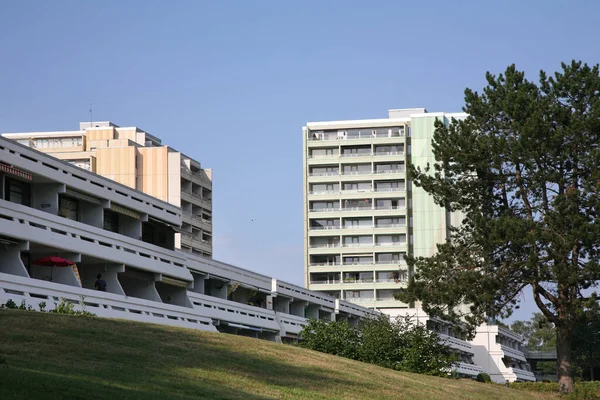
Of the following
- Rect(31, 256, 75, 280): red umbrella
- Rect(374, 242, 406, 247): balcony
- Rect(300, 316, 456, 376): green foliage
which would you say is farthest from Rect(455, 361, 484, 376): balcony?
Rect(31, 256, 75, 280): red umbrella

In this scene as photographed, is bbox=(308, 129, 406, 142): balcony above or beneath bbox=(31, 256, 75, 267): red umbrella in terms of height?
above

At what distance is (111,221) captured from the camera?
53719mm

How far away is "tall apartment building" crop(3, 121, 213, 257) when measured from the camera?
105438 millimetres

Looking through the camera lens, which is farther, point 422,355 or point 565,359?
point 565,359

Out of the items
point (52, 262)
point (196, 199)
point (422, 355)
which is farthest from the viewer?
point (196, 199)

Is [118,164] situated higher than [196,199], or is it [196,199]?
[118,164]

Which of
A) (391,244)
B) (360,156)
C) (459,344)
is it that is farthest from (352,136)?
(459,344)

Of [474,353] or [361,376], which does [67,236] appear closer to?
[361,376]

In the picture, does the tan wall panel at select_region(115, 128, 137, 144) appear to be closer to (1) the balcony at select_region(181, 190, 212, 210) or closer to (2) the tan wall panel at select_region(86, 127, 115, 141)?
(2) the tan wall panel at select_region(86, 127, 115, 141)

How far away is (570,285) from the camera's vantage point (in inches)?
Result: 1917

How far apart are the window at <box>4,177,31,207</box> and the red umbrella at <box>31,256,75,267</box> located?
120 inches

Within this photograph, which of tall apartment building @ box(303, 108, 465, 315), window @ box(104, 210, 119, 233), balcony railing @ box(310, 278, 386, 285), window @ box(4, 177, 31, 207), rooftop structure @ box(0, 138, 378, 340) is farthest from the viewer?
balcony railing @ box(310, 278, 386, 285)

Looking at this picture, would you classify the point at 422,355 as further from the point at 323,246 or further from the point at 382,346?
the point at 323,246

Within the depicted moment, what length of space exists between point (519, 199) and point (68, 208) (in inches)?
928
